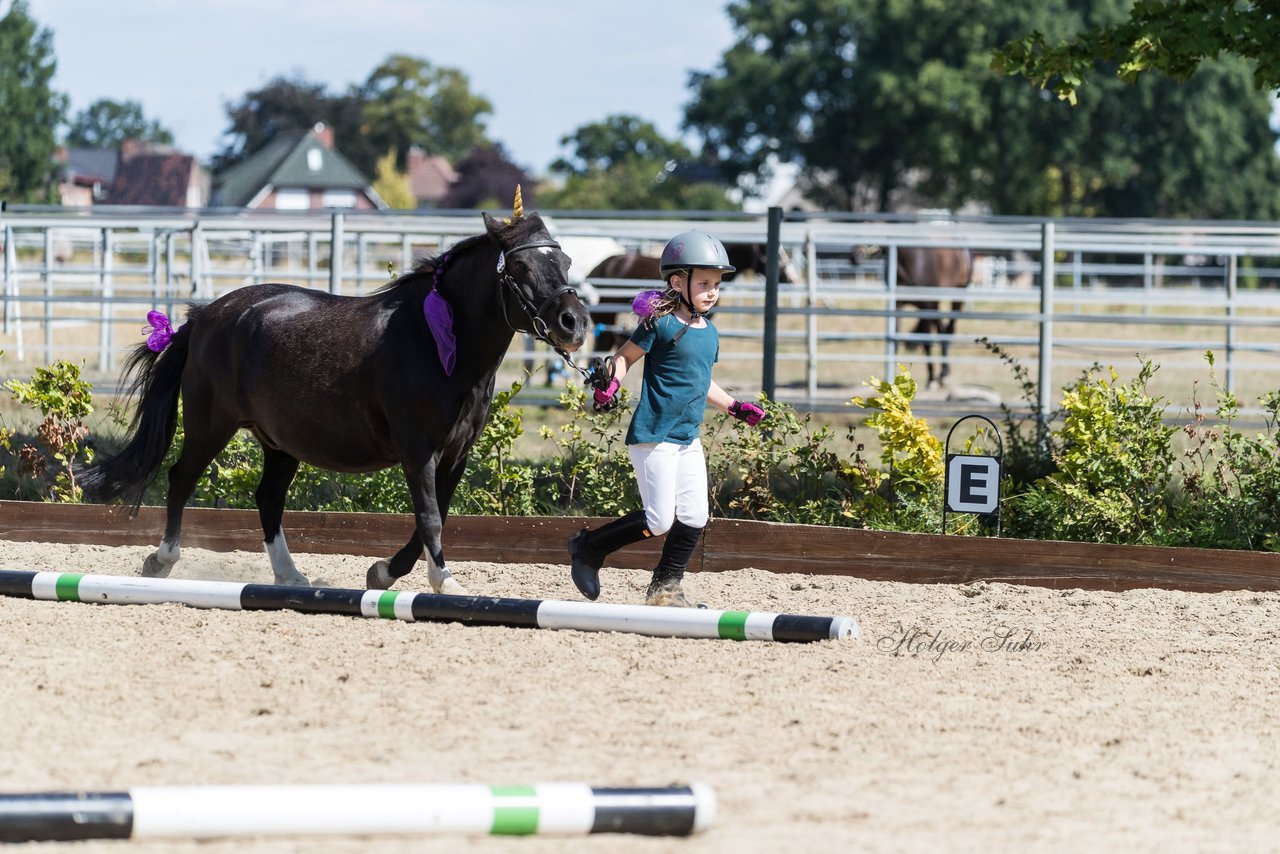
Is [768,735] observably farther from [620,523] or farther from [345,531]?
[345,531]

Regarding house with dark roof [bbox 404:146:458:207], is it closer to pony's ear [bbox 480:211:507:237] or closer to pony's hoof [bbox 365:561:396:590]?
pony's hoof [bbox 365:561:396:590]

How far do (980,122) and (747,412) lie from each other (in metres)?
51.4

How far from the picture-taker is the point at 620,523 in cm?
620

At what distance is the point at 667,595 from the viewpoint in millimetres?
6230

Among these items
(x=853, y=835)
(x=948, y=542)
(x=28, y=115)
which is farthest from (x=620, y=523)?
(x=28, y=115)

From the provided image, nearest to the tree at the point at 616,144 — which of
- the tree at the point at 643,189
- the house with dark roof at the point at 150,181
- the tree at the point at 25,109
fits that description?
the tree at the point at 643,189

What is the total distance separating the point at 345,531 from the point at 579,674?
10.3 ft

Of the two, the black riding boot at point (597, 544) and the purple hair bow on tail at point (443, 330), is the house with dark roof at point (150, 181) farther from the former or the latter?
the black riding boot at point (597, 544)

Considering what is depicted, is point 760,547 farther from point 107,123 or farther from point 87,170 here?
point 107,123

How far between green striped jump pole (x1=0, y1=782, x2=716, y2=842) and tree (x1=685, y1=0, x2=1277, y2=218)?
173ft

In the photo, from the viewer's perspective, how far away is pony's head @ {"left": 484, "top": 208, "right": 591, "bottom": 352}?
227 inches

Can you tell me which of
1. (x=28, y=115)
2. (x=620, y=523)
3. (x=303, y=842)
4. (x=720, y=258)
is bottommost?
(x=303, y=842)

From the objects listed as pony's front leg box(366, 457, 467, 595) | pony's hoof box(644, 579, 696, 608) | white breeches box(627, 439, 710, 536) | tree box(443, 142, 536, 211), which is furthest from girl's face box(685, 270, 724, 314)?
tree box(443, 142, 536, 211)

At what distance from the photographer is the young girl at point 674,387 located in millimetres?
5977
